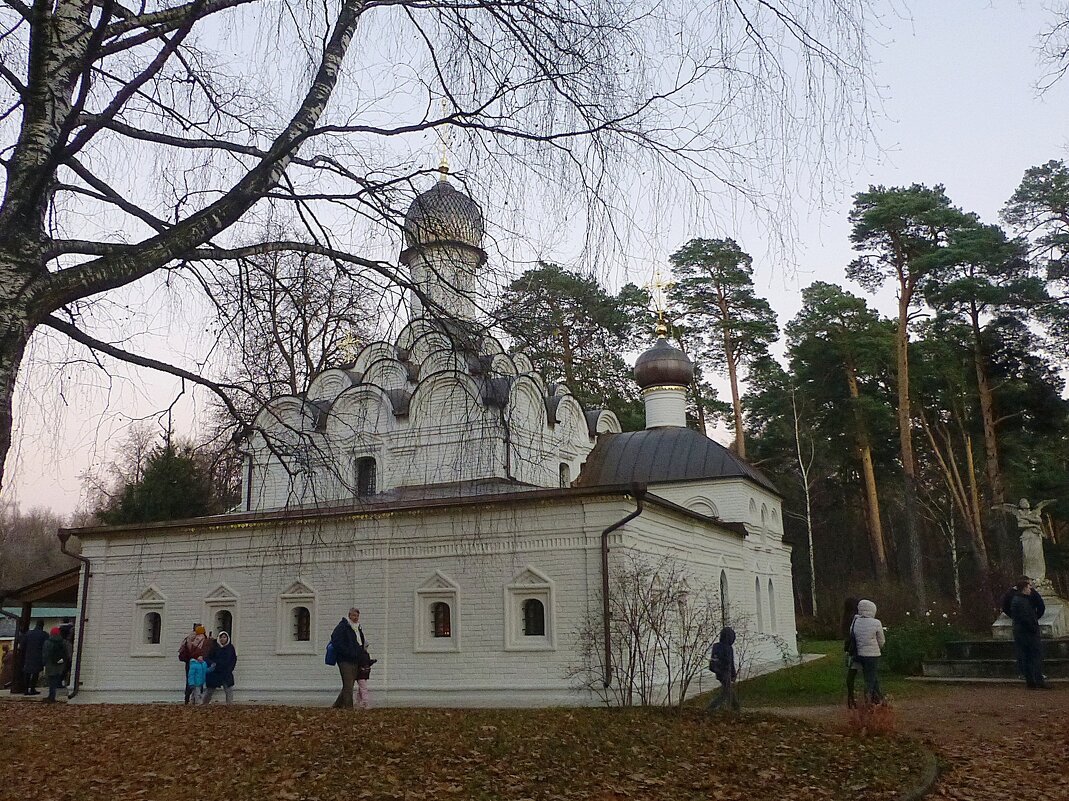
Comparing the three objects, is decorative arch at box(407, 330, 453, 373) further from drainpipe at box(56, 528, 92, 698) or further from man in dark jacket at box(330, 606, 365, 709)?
drainpipe at box(56, 528, 92, 698)

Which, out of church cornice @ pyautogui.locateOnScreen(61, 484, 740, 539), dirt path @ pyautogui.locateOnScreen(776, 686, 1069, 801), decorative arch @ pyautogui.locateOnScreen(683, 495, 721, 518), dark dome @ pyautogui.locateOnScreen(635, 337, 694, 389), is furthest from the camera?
dark dome @ pyautogui.locateOnScreen(635, 337, 694, 389)

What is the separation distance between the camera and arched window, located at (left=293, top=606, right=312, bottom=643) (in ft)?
52.0

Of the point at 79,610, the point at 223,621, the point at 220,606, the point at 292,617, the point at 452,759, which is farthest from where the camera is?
→ the point at 79,610

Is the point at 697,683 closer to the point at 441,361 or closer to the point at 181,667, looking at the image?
the point at 181,667

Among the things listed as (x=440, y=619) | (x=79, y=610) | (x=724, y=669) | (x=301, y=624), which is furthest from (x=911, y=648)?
(x=79, y=610)

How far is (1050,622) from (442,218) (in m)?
17.6

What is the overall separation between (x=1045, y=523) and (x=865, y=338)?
12514mm

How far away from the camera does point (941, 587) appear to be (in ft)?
131

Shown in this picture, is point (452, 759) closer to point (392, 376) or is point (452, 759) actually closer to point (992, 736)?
point (992, 736)

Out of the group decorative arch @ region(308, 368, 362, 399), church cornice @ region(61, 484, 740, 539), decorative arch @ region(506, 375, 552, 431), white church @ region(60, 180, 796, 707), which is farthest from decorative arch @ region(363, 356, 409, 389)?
decorative arch @ region(506, 375, 552, 431)

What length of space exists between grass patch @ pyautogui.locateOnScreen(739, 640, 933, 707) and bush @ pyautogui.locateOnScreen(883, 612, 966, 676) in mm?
269

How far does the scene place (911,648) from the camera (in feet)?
55.7

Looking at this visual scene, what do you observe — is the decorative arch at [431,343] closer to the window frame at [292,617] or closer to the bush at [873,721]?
the bush at [873,721]

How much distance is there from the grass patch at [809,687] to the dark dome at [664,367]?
8839 millimetres
